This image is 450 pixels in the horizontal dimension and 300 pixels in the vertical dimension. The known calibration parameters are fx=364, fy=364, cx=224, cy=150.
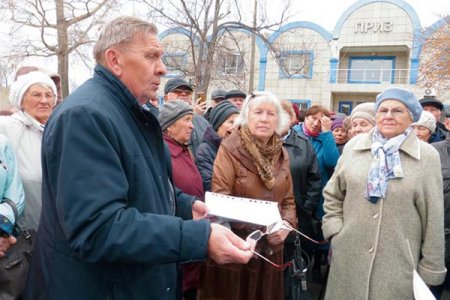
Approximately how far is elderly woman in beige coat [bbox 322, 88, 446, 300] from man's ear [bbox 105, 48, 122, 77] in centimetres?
179

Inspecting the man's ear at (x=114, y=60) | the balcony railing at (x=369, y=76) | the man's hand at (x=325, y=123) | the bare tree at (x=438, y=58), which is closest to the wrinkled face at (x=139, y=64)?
the man's ear at (x=114, y=60)

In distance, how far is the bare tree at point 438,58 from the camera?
1345cm

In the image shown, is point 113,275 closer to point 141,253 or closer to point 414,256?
point 141,253

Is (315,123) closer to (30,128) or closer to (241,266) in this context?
(241,266)

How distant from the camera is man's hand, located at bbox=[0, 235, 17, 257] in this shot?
199 cm

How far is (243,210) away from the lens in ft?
6.42

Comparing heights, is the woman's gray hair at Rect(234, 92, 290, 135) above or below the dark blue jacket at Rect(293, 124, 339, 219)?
above

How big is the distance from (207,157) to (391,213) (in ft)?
5.06

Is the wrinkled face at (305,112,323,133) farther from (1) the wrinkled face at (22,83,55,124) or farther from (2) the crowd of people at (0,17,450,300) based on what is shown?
(1) the wrinkled face at (22,83,55,124)

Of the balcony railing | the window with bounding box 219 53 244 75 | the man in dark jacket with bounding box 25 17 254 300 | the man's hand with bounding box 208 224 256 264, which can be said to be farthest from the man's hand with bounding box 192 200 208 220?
the balcony railing

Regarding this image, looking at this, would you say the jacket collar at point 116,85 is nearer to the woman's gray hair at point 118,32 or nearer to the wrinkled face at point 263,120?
the woman's gray hair at point 118,32

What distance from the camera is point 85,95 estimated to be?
4.50 ft

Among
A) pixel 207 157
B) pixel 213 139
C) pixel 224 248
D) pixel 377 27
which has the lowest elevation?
pixel 224 248

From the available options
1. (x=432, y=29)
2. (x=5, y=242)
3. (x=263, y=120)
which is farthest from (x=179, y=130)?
(x=432, y=29)
